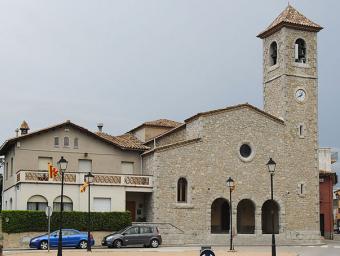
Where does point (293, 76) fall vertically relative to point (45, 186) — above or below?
above

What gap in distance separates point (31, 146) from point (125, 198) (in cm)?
787

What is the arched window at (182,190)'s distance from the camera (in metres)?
49.5

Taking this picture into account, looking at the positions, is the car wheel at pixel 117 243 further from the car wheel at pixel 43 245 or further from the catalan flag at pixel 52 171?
the catalan flag at pixel 52 171

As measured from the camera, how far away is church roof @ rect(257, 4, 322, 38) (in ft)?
177

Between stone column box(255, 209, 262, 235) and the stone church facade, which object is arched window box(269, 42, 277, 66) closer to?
the stone church facade

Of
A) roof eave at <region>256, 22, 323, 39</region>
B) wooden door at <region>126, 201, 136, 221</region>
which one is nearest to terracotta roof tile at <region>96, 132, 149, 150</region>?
wooden door at <region>126, 201, 136, 221</region>

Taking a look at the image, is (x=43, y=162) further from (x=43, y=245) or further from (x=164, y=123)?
(x=164, y=123)

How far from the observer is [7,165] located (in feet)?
171

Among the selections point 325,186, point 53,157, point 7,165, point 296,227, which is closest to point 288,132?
point 296,227

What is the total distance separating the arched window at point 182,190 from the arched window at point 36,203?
994cm

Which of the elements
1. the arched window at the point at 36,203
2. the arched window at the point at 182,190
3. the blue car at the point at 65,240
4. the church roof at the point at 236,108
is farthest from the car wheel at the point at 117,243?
the church roof at the point at 236,108

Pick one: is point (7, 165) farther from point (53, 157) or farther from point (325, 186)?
point (325, 186)

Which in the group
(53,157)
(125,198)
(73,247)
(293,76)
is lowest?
(73,247)

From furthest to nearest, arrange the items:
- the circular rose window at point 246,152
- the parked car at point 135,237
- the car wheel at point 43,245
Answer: the circular rose window at point 246,152 → the parked car at point 135,237 → the car wheel at point 43,245
